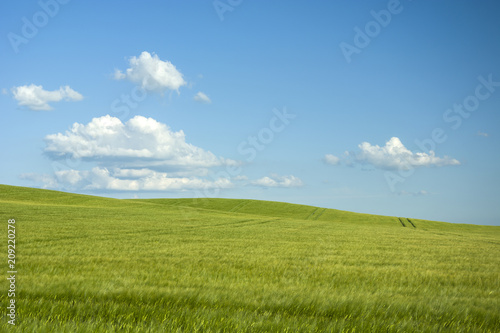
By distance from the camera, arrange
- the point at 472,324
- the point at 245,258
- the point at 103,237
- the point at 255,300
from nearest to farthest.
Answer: the point at 472,324, the point at 255,300, the point at 245,258, the point at 103,237

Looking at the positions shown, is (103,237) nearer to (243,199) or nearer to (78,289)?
(78,289)

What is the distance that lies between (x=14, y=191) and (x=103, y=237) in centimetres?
5269

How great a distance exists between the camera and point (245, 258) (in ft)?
42.4

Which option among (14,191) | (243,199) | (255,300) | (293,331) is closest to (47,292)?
(255,300)

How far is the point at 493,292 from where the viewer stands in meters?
8.60

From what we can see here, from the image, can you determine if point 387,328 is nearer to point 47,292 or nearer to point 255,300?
point 255,300

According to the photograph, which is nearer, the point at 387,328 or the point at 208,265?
the point at 387,328

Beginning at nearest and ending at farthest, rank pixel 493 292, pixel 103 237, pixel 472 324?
pixel 472 324 < pixel 493 292 < pixel 103 237

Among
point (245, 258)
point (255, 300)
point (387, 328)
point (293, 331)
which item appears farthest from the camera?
point (245, 258)

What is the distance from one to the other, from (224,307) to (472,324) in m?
4.08

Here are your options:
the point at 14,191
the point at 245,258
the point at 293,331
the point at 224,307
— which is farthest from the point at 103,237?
the point at 14,191

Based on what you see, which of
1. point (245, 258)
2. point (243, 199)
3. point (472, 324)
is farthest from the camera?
point (243, 199)

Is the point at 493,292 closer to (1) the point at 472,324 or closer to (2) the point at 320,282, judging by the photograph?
(1) the point at 472,324

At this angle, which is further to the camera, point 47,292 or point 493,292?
point 493,292
